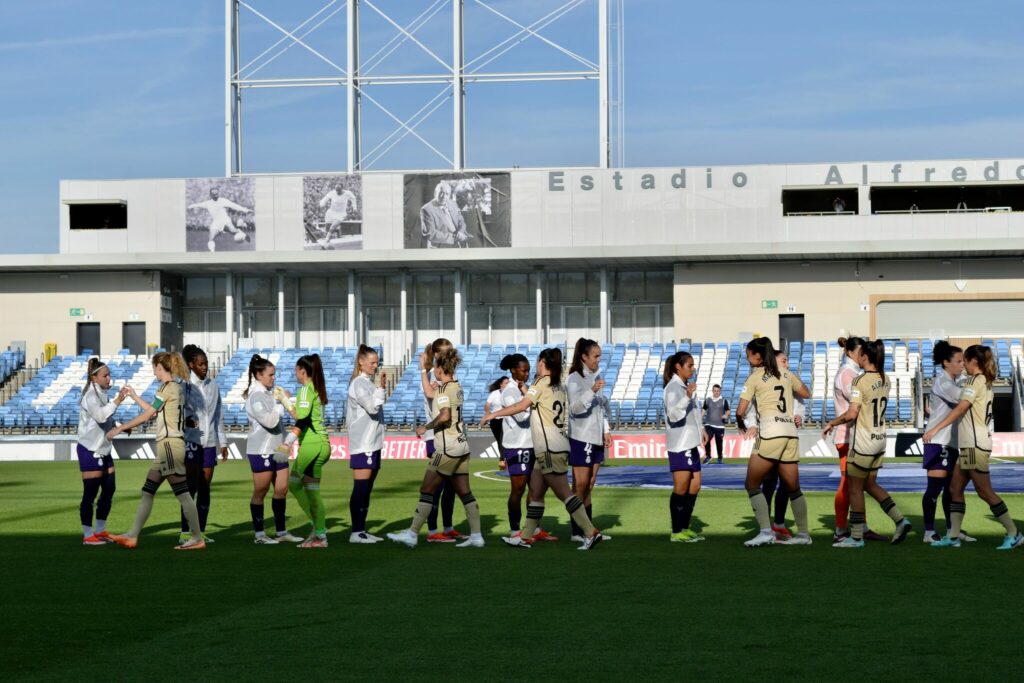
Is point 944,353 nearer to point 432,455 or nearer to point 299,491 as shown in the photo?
point 432,455

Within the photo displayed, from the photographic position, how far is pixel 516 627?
28.8 feet

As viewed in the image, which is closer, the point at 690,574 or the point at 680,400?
the point at 690,574

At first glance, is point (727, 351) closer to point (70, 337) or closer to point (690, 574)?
point (70, 337)

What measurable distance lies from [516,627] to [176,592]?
327cm

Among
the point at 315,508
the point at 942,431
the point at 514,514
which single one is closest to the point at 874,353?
the point at 942,431

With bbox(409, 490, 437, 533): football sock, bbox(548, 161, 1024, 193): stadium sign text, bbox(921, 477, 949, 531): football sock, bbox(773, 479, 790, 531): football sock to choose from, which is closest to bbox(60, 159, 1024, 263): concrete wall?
bbox(548, 161, 1024, 193): stadium sign text

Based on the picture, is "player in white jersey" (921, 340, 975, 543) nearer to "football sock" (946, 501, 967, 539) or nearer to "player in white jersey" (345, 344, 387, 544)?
"football sock" (946, 501, 967, 539)

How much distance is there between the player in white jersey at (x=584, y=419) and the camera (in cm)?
1353

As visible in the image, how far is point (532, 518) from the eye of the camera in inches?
536

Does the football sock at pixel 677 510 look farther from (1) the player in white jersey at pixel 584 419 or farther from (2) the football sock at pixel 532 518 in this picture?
(2) the football sock at pixel 532 518

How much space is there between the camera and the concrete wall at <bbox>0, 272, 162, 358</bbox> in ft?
161

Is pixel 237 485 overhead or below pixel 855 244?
below

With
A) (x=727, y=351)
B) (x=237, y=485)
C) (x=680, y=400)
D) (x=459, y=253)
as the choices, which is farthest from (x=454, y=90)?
(x=680, y=400)

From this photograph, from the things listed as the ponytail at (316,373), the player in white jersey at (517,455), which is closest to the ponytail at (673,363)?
the player in white jersey at (517,455)
